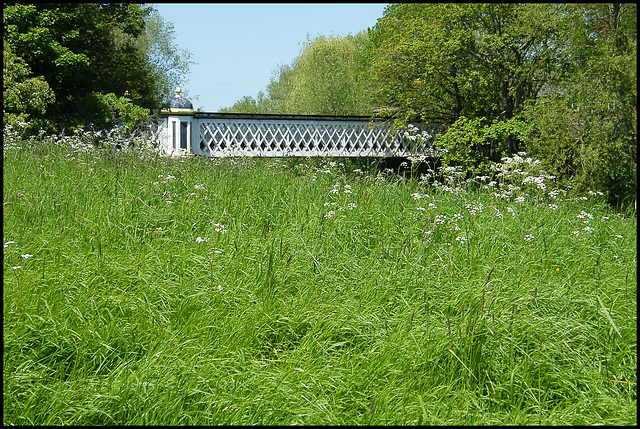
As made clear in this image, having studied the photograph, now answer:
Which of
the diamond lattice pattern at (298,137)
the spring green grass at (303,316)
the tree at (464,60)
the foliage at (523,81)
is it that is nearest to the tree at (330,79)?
the foliage at (523,81)

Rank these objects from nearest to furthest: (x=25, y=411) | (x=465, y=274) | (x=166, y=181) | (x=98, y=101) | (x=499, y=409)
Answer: (x=25, y=411)
(x=499, y=409)
(x=465, y=274)
(x=166, y=181)
(x=98, y=101)

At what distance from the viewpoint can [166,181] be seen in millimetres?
6059

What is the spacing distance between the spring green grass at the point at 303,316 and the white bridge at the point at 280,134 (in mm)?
12401

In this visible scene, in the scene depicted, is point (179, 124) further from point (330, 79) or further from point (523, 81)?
point (330, 79)

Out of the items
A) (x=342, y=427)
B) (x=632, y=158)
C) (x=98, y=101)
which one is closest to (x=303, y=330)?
(x=342, y=427)

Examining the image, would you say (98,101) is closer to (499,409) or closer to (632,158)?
(632,158)

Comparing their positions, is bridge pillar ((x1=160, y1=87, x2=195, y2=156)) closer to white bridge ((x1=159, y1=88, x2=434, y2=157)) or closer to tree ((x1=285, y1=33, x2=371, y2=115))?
white bridge ((x1=159, y1=88, x2=434, y2=157))

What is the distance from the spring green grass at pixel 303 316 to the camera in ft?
8.67

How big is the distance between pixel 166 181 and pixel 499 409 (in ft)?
14.1

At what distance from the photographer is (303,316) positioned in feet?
11.1

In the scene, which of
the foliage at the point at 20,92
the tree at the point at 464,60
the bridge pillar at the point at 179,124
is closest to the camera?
the foliage at the point at 20,92

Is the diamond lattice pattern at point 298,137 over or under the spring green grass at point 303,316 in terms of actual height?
over

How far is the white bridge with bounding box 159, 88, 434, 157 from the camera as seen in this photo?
17.9m

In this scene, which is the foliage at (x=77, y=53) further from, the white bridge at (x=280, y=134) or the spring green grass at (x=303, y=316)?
the spring green grass at (x=303, y=316)
